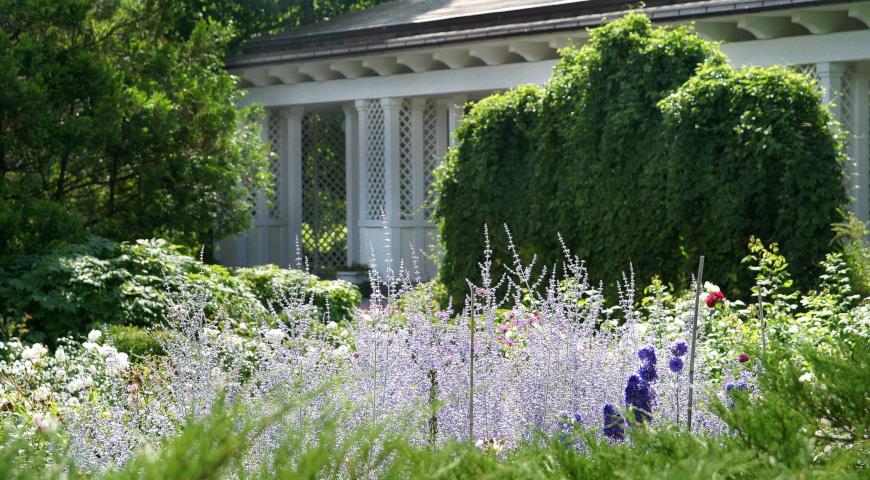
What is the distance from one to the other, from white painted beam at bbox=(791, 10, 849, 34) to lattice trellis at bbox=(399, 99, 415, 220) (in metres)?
5.60

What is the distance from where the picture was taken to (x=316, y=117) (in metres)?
18.3

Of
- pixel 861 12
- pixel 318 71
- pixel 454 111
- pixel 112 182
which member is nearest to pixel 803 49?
pixel 861 12

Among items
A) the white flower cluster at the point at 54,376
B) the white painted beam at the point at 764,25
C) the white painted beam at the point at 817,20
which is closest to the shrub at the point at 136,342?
the white flower cluster at the point at 54,376

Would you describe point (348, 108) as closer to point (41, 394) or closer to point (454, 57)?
point (454, 57)

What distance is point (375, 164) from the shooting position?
49.6 ft

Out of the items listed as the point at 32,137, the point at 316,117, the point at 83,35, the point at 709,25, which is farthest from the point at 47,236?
the point at 316,117

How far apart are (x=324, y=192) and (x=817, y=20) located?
31.5 feet

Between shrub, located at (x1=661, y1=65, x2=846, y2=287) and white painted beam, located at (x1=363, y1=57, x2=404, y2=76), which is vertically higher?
white painted beam, located at (x1=363, y1=57, x2=404, y2=76)

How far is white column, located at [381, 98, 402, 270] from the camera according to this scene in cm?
1447

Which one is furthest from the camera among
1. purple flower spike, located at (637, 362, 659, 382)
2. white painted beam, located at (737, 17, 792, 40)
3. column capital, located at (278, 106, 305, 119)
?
column capital, located at (278, 106, 305, 119)

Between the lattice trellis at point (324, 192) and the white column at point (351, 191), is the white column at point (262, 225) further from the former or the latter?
the white column at point (351, 191)

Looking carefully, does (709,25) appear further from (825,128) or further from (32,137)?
(32,137)

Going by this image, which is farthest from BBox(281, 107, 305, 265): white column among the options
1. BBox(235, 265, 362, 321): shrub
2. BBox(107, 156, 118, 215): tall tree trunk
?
BBox(235, 265, 362, 321): shrub

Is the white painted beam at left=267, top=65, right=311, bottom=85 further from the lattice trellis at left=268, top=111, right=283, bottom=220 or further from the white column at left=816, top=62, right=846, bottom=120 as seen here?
the white column at left=816, top=62, right=846, bottom=120
